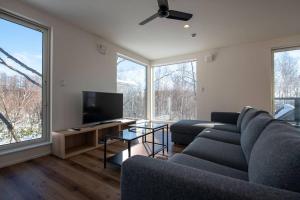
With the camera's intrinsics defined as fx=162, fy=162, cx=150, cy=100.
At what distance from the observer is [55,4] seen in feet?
8.51

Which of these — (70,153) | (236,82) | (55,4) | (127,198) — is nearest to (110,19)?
(55,4)

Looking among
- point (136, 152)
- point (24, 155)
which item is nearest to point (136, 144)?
point (136, 152)

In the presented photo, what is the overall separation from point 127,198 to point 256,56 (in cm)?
459

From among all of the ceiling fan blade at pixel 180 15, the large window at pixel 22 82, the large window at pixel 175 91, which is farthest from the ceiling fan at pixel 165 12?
the large window at pixel 175 91

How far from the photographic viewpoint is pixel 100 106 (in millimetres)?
3529

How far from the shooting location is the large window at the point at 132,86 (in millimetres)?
4777

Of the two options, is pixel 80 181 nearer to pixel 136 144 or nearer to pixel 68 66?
pixel 136 144

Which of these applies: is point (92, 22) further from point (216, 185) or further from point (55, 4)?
point (216, 185)

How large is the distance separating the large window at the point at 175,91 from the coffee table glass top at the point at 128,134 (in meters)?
2.75

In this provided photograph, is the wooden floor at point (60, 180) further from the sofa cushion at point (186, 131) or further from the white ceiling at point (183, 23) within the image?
the white ceiling at point (183, 23)

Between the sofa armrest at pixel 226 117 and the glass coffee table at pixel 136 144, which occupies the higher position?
the sofa armrest at pixel 226 117

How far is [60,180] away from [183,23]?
3291mm

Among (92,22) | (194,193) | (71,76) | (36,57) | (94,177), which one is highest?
(92,22)

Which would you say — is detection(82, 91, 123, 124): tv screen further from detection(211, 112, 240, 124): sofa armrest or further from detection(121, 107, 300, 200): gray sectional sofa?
detection(121, 107, 300, 200): gray sectional sofa
